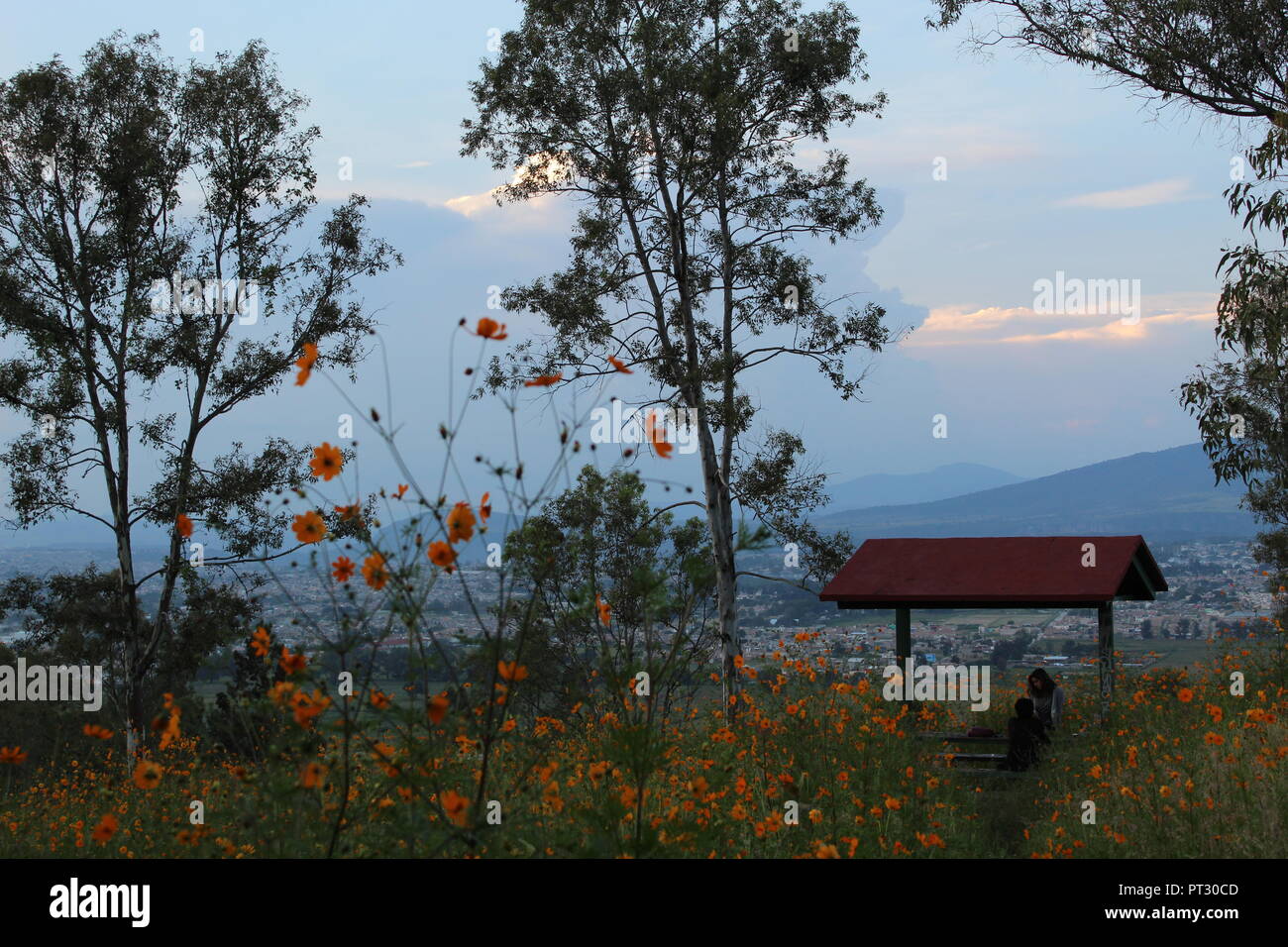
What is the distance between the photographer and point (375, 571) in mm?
3396

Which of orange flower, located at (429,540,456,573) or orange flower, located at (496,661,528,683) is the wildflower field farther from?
orange flower, located at (429,540,456,573)

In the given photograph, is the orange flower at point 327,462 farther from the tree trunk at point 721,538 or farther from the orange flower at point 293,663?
the tree trunk at point 721,538

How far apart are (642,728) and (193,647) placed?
20.3m

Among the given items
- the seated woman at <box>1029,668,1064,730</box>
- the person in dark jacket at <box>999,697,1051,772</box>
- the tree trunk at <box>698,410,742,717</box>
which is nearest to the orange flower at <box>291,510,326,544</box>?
the person in dark jacket at <box>999,697,1051,772</box>

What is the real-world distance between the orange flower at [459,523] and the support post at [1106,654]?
10404mm

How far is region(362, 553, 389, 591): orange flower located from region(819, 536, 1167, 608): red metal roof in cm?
1187

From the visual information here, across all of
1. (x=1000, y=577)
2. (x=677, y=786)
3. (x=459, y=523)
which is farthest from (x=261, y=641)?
(x=1000, y=577)

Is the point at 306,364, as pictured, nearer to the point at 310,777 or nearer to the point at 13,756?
the point at 310,777

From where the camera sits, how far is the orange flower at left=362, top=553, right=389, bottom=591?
3.39m

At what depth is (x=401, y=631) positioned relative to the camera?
355 centimetres

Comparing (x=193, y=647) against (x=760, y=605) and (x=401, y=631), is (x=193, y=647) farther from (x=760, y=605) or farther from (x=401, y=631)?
(x=401, y=631)

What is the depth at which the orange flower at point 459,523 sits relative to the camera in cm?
338

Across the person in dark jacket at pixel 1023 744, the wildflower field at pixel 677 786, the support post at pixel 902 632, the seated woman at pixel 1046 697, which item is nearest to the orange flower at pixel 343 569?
the wildflower field at pixel 677 786
